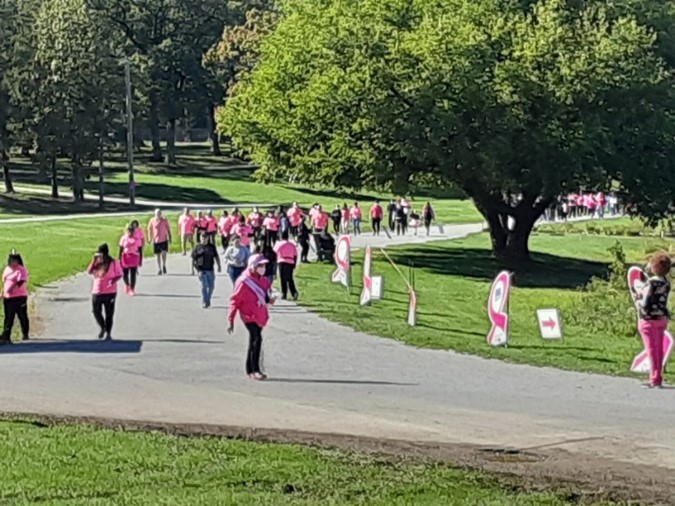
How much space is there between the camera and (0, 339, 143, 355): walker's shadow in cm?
2052

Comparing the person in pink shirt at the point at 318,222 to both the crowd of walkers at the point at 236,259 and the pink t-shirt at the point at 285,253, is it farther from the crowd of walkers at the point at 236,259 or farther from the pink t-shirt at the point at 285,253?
the pink t-shirt at the point at 285,253

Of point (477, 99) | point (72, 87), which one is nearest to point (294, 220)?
point (477, 99)

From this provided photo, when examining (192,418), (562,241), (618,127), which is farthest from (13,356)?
(562,241)

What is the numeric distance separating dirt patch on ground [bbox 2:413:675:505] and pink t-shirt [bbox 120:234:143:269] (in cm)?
1497

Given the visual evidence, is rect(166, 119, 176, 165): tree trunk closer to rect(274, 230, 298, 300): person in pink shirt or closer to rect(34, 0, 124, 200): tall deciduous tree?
rect(34, 0, 124, 200): tall deciduous tree

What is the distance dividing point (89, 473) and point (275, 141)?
37.2 metres

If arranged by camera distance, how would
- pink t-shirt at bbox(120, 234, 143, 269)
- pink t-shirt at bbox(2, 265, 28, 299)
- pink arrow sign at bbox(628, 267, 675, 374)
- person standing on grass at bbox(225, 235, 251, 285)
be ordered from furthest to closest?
pink t-shirt at bbox(120, 234, 143, 269) → person standing on grass at bbox(225, 235, 251, 285) → pink t-shirt at bbox(2, 265, 28, 299) → pink arrow sign at bbox(628, 267, 675, 374)

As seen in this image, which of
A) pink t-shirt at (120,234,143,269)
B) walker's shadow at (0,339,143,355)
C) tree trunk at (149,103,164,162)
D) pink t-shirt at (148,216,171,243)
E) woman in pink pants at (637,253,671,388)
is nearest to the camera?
woman in pink pants at (637,253,671,388)

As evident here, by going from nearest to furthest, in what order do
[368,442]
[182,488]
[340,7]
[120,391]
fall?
1. [182,488]
2. [368,442]
3. [120,391]
4. [340,7]

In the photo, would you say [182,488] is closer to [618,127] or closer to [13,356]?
[13,356]

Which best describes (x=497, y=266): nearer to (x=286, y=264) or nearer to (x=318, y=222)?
(x=318, y=222)

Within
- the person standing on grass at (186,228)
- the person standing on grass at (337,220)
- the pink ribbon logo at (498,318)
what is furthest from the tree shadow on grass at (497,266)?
the pink ribbon logo at (498,318)

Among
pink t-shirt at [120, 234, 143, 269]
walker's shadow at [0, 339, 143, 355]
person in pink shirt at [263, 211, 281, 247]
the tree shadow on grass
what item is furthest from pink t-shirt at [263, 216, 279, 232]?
walker's shadow at [0, 339, 143, 355]

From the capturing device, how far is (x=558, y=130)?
4216 cm
